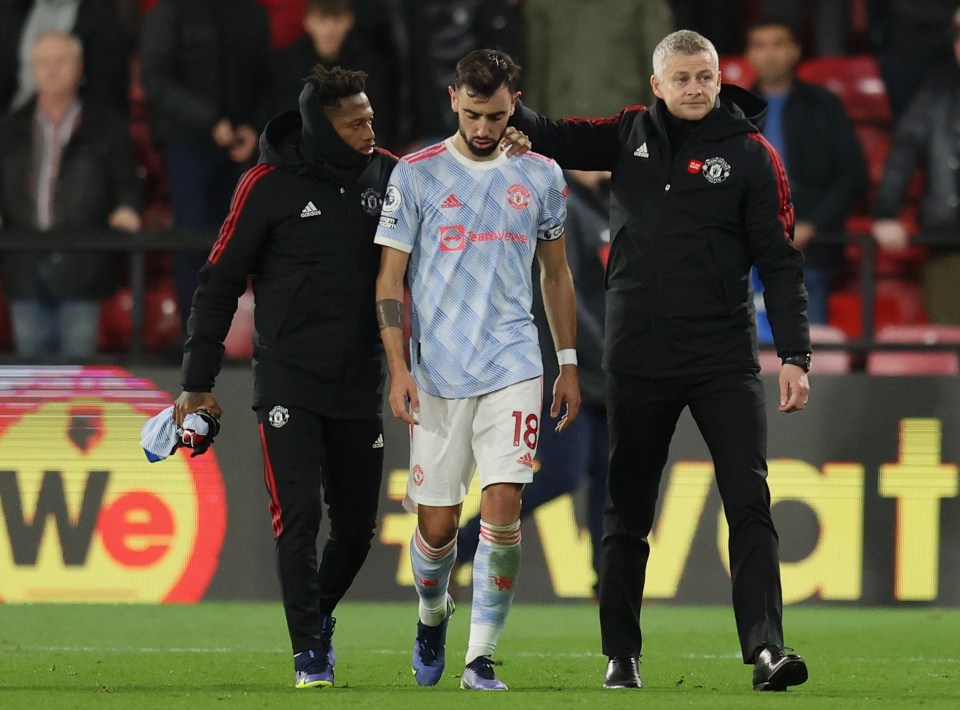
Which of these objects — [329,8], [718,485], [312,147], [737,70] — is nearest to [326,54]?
[329,8]

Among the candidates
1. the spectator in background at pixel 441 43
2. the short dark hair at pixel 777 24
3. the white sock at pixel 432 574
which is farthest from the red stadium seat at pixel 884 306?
the white sock at pixel 432 574

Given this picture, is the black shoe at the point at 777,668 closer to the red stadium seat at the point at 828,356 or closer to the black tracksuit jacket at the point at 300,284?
the black tracksuit jacket at the point at 300,284

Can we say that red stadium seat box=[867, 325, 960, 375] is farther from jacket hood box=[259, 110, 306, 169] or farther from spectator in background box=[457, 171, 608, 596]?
jacket hood box=[259, 110, 306, 169]

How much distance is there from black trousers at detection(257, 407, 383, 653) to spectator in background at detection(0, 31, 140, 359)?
3929 millimetres

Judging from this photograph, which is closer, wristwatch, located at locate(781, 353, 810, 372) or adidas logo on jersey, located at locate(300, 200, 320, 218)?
wristwatch, located at locate(781, 353, 810, 372)

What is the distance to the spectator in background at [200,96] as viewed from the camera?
35.5 ft

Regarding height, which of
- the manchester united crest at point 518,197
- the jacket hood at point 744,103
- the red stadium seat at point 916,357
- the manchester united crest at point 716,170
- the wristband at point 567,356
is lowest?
the red stadium seat at point 916,357

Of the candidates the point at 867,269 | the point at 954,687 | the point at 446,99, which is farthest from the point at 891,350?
the point at 954,687

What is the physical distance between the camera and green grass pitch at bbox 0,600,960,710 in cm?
600

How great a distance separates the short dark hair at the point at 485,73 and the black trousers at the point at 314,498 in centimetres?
122

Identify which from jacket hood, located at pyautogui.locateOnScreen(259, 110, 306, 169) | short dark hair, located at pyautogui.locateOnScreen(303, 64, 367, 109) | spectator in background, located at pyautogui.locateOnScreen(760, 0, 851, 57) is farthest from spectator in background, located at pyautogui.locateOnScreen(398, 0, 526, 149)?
short dark hair, located at pyautogui.locateOnScreen(303, 64, 367, 109)

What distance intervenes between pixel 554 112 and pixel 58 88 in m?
2.87

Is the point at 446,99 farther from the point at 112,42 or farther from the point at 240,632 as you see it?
the point at 240,632

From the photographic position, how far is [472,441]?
6.37 meters
